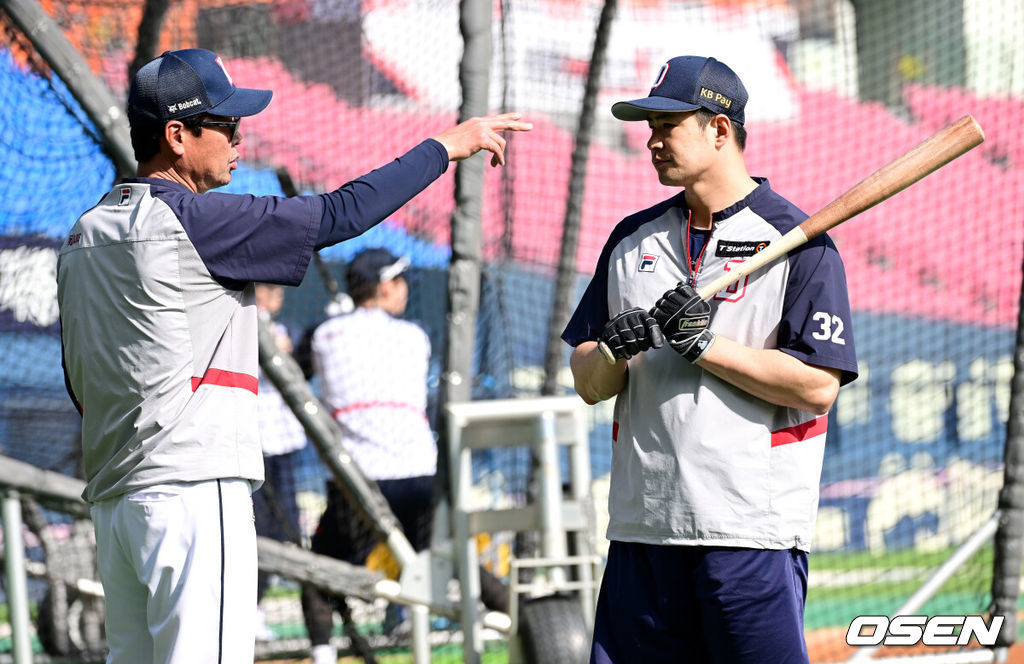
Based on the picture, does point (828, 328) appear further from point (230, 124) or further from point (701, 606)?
point (230, 124)

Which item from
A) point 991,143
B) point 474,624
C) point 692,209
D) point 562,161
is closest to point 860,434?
point 991,143

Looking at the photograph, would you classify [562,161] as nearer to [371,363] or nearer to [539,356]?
[539,356]

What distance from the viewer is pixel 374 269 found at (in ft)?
16.2

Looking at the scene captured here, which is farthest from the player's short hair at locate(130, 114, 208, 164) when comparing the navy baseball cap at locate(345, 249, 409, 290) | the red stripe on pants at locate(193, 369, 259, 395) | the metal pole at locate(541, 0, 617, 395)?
the navy baseball cap at locate(345, 249, 409, 290)

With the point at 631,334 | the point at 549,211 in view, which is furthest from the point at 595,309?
the point at 549,211

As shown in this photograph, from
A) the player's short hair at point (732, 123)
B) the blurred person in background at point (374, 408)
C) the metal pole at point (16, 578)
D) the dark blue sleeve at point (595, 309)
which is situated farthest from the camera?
the blurred person in background at point (374, 408)

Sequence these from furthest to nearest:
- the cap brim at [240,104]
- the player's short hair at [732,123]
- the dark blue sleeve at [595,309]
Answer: the dark blue sleeve at [595,309] → the player's short hair at [732,123] → the cap brim at [240,104]

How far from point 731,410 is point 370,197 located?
32.4 inches

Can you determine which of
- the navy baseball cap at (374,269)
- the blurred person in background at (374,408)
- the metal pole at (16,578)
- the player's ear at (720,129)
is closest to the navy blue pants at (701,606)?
the player's ear at (720,129)

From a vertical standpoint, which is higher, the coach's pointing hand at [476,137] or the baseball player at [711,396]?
the coach's pointing hand at [476,137]

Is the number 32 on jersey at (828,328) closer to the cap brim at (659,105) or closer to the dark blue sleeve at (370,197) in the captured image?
the cap brim at (659,105)

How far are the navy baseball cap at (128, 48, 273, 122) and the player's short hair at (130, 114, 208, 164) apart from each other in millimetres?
13

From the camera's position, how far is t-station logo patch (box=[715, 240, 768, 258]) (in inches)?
90.4

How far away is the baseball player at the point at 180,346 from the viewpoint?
6.97ft
